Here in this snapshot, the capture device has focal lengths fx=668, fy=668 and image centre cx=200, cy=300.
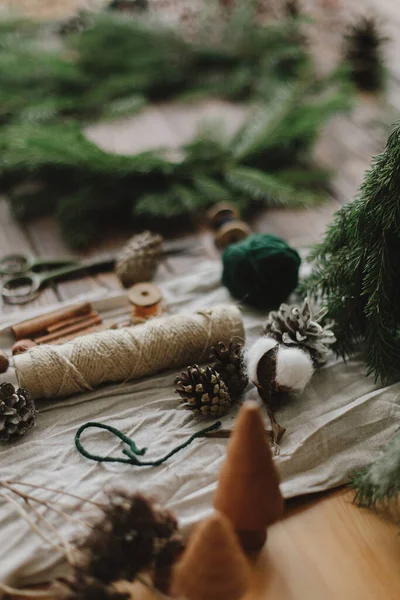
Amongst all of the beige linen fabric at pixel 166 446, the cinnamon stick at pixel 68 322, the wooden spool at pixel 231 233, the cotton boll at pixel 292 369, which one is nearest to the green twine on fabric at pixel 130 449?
the beige linen fabric at pixel 166 446

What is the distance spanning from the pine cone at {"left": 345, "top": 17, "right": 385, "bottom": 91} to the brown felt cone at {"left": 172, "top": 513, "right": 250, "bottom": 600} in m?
1.93

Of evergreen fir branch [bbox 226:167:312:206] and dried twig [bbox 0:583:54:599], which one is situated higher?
evergreen fir branch [bbox 226:167:312:206]

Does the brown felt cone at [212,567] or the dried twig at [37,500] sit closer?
the brown felt cone at [212,567]

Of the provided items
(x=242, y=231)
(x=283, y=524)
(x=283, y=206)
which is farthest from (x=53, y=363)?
(x=283, y=206)

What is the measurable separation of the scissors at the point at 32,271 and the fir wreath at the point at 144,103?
103 mm

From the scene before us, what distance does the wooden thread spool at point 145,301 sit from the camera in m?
1.33

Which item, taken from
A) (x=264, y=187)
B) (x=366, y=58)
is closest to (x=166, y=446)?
(x=264, y=187)

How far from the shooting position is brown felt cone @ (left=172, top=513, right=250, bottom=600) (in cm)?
79

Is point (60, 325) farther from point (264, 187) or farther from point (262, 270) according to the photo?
point (264, 187)

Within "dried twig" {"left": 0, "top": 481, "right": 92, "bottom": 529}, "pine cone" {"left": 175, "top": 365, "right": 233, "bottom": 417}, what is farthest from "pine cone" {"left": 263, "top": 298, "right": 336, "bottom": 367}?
"dried twig" {"left": 0, "top": 481, "right": 92, "bottom": 529}

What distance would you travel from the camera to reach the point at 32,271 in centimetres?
155

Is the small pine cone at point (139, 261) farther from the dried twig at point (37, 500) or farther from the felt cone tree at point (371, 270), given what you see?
the dried twig at point (37, 500)

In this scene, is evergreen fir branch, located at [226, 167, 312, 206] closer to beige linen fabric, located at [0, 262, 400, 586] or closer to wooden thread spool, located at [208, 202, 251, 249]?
wooden thread spool, located at [208, 202, 251, 249]

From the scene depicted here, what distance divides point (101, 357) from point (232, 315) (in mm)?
262
